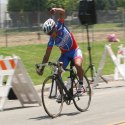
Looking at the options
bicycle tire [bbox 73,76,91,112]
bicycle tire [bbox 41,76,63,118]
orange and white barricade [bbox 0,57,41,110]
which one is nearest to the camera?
bicycle tire [bbox 41,76,63,118]

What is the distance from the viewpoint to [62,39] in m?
10.7

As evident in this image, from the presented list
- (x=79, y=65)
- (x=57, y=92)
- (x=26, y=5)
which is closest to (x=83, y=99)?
(x=79, y=65)

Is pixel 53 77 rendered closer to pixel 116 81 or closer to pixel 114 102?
pixel 114 102

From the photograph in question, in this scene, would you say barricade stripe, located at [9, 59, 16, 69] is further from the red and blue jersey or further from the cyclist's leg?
the cyclist's leg

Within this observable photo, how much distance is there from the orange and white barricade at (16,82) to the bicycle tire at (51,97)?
1130mm

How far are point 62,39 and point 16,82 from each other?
1.74 m

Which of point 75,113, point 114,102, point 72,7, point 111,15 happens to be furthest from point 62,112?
point 72,7

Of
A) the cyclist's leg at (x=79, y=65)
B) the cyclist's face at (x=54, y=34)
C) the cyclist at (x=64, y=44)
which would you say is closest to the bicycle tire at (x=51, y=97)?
the cyclist at (x=64, y=44)

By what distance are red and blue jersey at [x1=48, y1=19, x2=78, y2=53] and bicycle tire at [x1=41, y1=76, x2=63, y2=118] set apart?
2.46 ft

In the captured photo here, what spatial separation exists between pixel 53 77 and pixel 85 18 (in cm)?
655

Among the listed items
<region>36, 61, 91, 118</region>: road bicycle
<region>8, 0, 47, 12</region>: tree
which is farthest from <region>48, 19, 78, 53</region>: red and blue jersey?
<region>8, 0, 47, 12</region>: tree

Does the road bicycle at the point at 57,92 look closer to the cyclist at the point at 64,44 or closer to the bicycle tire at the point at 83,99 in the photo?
the bicycle tire at the point at 83,99

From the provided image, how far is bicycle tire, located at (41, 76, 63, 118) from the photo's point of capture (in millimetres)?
10156

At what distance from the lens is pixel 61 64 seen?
10.4 m
